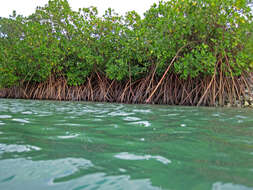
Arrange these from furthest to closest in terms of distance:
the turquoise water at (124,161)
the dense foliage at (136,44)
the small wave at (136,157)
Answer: the dense foliage at (136,44), the small wave at (136,157), the turquoise water at (124,161)

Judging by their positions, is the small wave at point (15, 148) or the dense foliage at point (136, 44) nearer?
the small wave at point (15, 148)

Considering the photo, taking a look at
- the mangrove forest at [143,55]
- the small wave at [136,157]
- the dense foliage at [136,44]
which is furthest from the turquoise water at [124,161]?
the dense foliage at [136,44]

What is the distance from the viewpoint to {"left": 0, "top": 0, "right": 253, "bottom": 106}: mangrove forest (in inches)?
294

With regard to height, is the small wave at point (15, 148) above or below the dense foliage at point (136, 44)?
below

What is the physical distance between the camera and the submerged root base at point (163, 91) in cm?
780

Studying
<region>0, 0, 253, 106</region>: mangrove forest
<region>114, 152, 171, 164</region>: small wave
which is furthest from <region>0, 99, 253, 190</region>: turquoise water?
<region>0, 0, 253, 106</region>: mangrove forest

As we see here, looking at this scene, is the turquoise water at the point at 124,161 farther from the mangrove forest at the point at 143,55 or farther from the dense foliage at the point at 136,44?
the dense foliage at the point at 136,44

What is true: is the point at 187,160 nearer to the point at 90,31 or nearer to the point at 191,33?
the point at 191,33

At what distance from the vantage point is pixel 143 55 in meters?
8.99

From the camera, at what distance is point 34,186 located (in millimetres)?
1085

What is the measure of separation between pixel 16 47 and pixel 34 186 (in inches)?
451

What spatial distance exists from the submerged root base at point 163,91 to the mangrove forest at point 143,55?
0.04 meters

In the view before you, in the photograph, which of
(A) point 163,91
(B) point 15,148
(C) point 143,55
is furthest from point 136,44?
(B) point 15,148

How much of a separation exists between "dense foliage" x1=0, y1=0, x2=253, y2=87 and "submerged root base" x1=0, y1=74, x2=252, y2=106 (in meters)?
0.37
